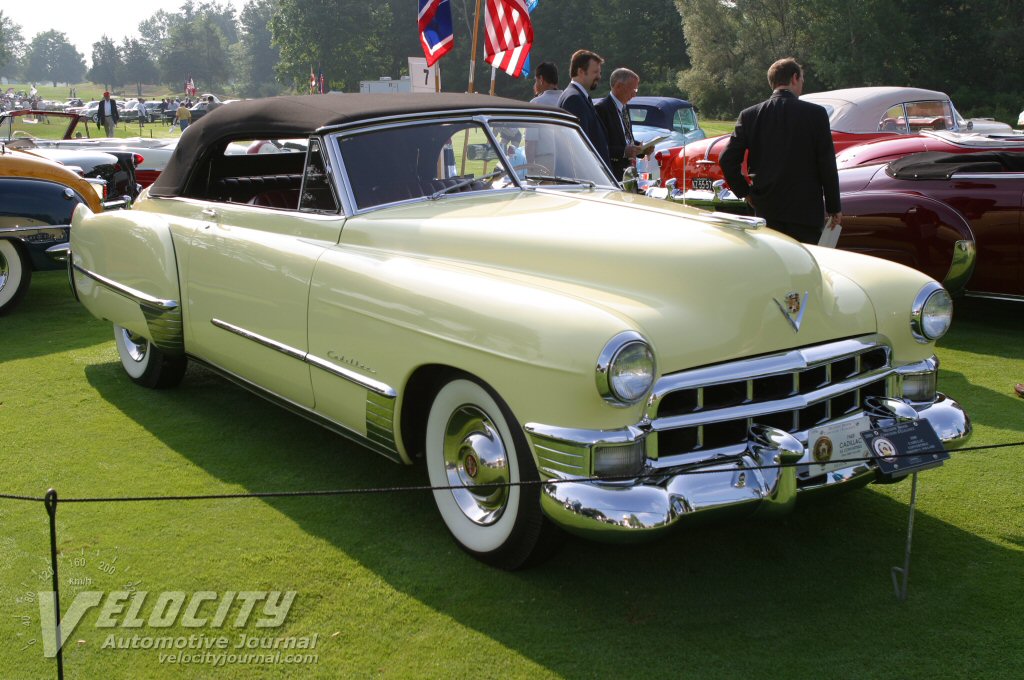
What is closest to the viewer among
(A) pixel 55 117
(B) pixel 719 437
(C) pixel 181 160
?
(B) pixel 719 437

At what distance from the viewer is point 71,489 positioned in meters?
4.09

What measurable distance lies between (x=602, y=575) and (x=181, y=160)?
10.8ft

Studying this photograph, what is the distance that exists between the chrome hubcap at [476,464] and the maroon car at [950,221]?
4.40 metres

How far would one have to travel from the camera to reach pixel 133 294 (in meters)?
5.04

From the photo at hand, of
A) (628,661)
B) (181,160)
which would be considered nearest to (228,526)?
(628,661)

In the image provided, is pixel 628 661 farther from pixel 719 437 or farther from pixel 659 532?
pixel 719 437

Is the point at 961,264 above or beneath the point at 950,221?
beneath

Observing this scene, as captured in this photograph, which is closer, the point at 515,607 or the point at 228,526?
the point at 515,607

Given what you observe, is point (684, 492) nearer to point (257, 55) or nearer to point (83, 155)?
point (83, 155)

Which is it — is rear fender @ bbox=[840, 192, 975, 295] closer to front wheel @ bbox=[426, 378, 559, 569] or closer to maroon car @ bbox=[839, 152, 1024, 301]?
maroon car @ bbox=[839, 152, 1024, 301]

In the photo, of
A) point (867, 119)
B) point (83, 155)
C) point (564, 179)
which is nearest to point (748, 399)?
point (564, 179)

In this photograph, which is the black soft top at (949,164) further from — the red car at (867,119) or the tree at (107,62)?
the tree at (107,62)

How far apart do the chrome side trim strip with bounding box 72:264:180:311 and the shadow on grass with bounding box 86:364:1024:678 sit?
3.33ft

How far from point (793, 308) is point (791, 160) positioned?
2609mm
